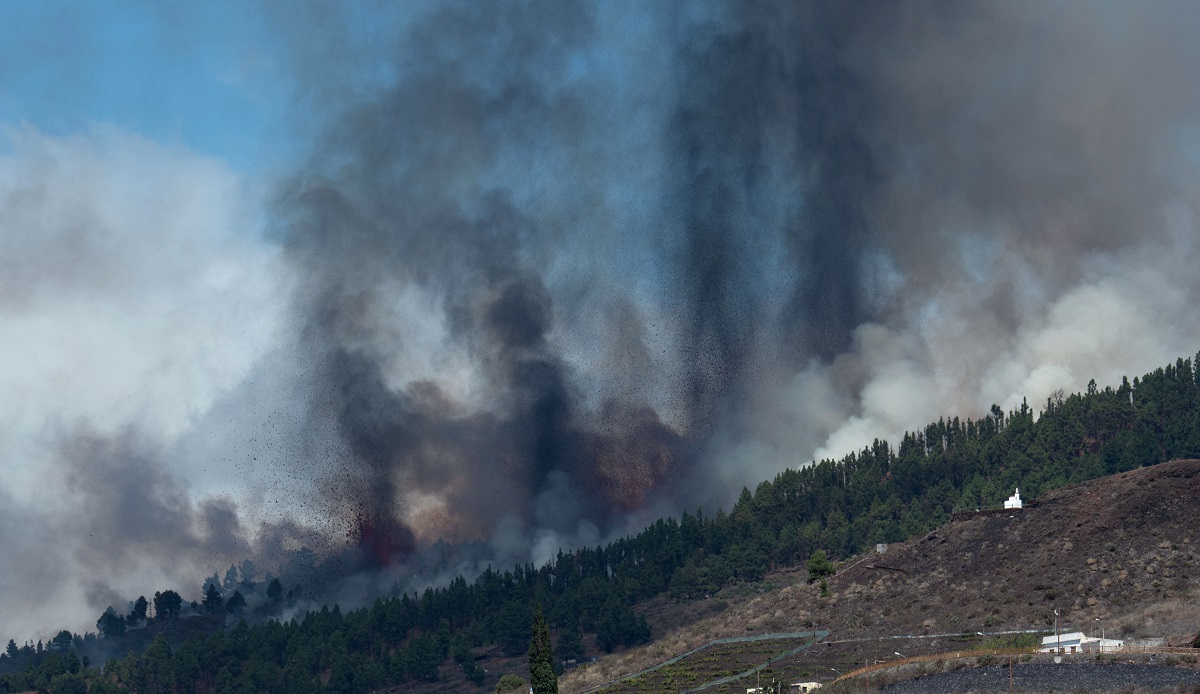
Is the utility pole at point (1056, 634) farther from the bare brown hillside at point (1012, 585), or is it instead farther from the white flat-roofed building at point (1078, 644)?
the bare brown hillside at point (1012, 585)

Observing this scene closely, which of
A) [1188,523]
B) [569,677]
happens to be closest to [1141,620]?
[1188,523]

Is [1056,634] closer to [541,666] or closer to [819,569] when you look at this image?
[541,666]

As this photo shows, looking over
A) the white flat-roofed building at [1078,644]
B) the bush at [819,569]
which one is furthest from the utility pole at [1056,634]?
the bush at [819,569]

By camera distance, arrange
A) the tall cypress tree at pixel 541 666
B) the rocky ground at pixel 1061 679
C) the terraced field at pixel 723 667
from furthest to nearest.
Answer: the terraced field at pixel 723 667
the tall cypress tree at pixel 541 666
the rocky ground at pixel 1061 679

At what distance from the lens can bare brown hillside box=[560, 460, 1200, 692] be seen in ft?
489

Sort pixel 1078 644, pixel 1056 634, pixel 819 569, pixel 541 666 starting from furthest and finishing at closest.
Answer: pixel 819 569, pixel 541 666, pixel 1056 634, pixel 1078 644

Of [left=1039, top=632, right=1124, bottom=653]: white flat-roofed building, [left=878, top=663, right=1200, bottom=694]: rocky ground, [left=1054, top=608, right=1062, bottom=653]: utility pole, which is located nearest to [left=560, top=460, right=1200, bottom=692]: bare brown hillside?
[left=1054, top=608, right=1062, bottom=653]: utility pole

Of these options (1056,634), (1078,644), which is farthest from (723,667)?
(1078,644)

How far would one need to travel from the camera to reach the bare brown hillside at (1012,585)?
149 meters

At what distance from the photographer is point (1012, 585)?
6398 inches

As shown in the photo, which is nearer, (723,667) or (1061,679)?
(1061,679)

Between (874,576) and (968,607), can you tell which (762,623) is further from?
(968,607)

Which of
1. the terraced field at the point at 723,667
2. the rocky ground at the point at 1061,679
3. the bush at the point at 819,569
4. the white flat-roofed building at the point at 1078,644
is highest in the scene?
the bush at the point at 819,569

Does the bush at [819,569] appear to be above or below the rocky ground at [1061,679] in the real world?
above
